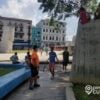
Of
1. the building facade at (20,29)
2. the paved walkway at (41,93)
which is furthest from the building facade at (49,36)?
the paved walkway at (41,93)

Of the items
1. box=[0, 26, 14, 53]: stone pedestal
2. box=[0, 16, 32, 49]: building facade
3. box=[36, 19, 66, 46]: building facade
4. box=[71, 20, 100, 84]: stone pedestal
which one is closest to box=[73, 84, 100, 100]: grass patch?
box=[71, 20, 100, 84]: stone pedestal

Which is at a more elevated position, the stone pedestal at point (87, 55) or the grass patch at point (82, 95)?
the stone pedestal at point (87, 55)

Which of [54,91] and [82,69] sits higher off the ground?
[82,69]

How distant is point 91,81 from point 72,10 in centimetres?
2023

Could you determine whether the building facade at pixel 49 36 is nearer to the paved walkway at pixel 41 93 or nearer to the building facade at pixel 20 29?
the building facade at pixel 20 29

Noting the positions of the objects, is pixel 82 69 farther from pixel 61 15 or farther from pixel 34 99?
pixel 61 15

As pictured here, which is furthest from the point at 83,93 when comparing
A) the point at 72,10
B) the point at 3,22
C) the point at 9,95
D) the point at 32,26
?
the point at 32,26

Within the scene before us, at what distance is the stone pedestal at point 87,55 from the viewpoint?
12922 mm

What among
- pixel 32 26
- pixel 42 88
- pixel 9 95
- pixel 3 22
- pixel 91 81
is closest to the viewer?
pixel 9 95

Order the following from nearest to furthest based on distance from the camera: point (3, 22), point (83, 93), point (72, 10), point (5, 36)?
point (83, 93) → point (72, 10) → point (5, 36) → point (3, 22)

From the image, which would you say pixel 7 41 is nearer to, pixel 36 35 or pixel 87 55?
pixel 87 55

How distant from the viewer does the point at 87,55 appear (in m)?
13.1

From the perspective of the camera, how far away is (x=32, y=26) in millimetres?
138875

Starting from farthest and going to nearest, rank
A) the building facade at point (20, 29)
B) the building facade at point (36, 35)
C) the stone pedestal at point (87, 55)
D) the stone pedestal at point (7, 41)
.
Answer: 1. the building facade at point (36, 35)
2. the building facade at point (20, 29)
3. the stone pedestal at point (7, 41)
4. the stone pedestal at point (87, 55)
